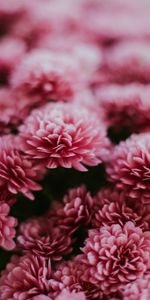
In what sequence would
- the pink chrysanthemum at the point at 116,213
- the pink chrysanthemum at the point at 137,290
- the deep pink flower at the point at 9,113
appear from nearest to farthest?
the pink chrysanthemum at the point at 137,290 → the pink chrysanthemum at the point at 116,213 → the deep pink flower at the point at 9,113

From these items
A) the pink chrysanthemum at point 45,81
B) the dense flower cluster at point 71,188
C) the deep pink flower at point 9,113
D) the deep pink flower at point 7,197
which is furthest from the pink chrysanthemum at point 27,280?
the pink chrysanthemum at point 45,81

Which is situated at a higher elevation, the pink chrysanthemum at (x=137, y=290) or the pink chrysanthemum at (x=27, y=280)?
the pink chrysanthemum at (x=137, y=290)

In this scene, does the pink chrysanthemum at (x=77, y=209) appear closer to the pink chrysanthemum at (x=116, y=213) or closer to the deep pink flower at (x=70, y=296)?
the pink chrysanthemum at (x=116, y=213)

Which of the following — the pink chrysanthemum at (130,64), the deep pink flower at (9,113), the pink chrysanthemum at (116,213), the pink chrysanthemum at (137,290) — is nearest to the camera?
the pink chrysanthemum at (137,290)

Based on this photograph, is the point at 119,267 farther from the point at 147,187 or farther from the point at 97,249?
the point at 147,187

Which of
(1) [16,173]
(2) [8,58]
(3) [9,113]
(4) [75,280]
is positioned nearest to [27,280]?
(4) [75,280]

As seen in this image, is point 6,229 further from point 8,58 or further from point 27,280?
point 8,58
